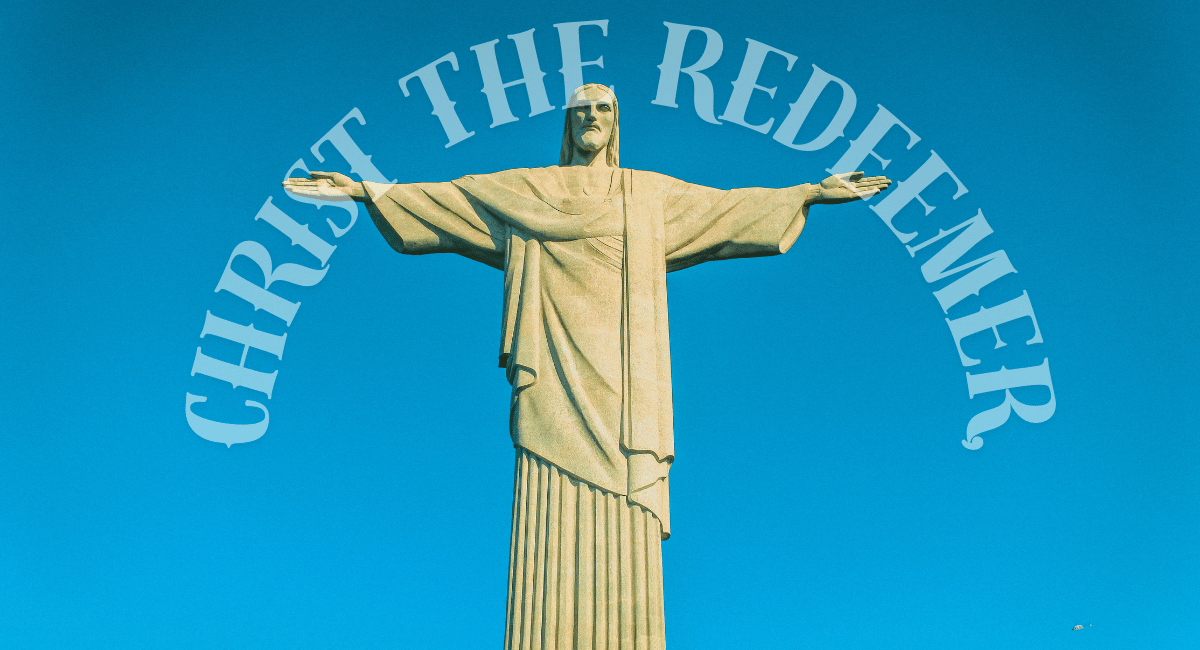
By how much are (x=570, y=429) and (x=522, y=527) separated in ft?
3.39

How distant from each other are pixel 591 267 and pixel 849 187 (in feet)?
9.47

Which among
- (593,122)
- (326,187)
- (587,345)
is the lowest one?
(587,345)

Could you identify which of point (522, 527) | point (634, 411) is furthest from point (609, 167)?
point (522, 527)

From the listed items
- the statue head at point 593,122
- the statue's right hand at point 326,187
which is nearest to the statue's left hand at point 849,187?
the statue head at point 593,122

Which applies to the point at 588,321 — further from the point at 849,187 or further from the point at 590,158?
the point at 849,187

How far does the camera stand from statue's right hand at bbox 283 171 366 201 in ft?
38.2

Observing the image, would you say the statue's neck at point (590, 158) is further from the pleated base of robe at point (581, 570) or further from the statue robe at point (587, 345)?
the pleated base of robe at point (581, 570)

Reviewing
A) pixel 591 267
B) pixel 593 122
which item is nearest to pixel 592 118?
pixel 593 122

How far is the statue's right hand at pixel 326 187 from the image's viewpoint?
38.2ft

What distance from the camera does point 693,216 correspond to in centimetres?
1192

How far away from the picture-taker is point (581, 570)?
10250mm

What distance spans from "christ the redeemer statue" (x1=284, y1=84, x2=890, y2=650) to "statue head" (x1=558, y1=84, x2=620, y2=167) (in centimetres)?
2

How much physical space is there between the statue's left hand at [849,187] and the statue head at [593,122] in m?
2.35

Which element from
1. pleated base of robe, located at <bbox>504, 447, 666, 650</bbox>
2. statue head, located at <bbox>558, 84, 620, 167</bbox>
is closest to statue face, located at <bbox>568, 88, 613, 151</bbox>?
statue head, located at <bbox>558, 84, 620, 167</bbox>
